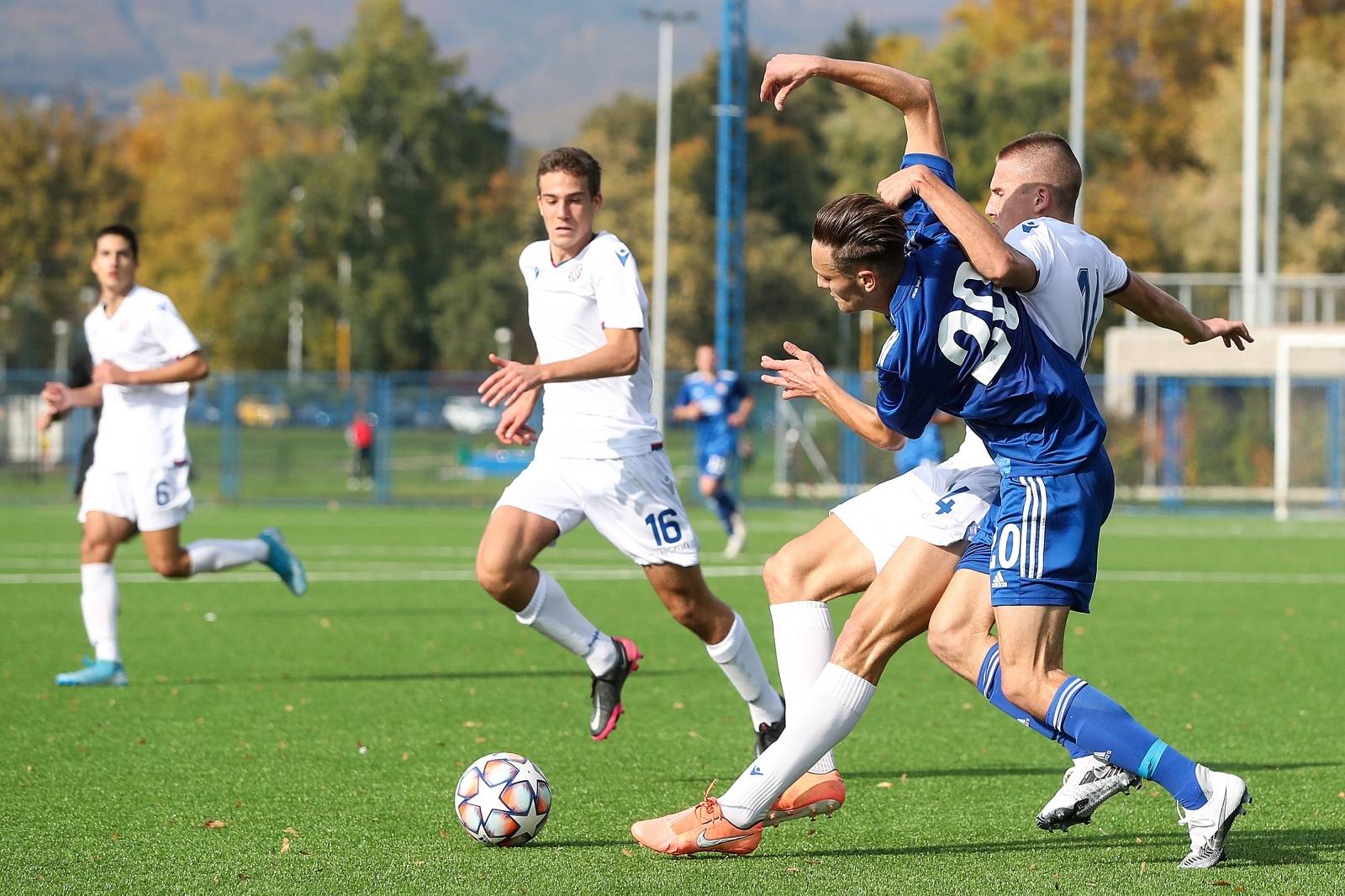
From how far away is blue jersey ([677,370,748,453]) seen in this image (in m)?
19.5

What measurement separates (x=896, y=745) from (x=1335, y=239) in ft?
152

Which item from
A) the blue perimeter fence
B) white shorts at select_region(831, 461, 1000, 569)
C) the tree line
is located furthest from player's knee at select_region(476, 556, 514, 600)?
the tree line

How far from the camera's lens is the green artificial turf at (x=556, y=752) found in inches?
191

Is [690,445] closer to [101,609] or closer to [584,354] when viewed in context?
[101,609]

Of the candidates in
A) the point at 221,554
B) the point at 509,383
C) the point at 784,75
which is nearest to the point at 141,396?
the point at 221,554

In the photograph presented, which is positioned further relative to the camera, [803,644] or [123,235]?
[123,235]

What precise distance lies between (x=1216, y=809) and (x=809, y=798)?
117cm

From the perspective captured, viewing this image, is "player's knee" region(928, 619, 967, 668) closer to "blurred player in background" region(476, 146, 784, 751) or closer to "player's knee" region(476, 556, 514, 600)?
"blurred player in background" region(476, 146, 784, 751)

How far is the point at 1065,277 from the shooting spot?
4.77 meters

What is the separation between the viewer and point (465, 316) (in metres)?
64.9

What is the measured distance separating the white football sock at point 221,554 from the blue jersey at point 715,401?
375 inches

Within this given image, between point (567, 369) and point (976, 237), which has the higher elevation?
point (976, 237)

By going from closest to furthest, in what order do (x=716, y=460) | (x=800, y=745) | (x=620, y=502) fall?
1. (x=800, y=745)
2. (x=620, y=502)
3. (x=716, y=460)

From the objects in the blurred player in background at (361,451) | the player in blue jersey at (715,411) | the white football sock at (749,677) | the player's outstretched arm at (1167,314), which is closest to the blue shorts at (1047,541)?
the player's outstretched arm at (1167,314)
